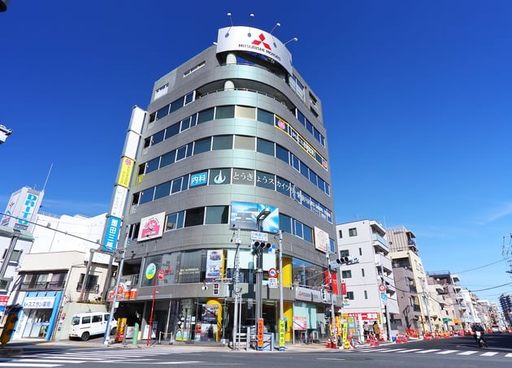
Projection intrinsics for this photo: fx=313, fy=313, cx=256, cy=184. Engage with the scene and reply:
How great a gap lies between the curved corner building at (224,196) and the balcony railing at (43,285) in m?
7.74

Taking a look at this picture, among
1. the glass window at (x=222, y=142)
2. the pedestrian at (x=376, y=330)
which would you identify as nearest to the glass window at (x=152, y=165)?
the glass window at (x=222, y=142)

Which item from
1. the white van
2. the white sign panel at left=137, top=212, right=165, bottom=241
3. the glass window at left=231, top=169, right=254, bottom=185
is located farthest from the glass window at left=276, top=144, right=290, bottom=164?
the white van

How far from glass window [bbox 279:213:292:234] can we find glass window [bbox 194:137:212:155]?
9.66 meters

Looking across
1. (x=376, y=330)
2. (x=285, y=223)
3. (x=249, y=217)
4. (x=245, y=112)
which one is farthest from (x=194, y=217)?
(x=376, y=330)

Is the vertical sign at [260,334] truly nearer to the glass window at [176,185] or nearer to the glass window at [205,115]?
the glass window at [176,185]

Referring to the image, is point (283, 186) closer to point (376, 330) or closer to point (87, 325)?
point (87, 325)

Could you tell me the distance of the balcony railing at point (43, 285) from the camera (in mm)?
33850

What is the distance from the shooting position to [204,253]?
85.5ft

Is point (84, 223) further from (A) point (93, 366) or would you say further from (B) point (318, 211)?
(A) point (93, 366)

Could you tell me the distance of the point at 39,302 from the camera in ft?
106

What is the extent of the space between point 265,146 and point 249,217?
7.71 metres

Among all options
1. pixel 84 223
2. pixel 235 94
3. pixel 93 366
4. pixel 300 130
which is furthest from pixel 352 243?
Answer: pixel 93 366

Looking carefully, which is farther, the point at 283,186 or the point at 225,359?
the point at 283,186

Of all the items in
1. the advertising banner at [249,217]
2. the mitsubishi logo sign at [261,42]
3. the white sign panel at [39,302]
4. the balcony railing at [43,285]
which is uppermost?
the mitsubishi logo sign at [261,42]
